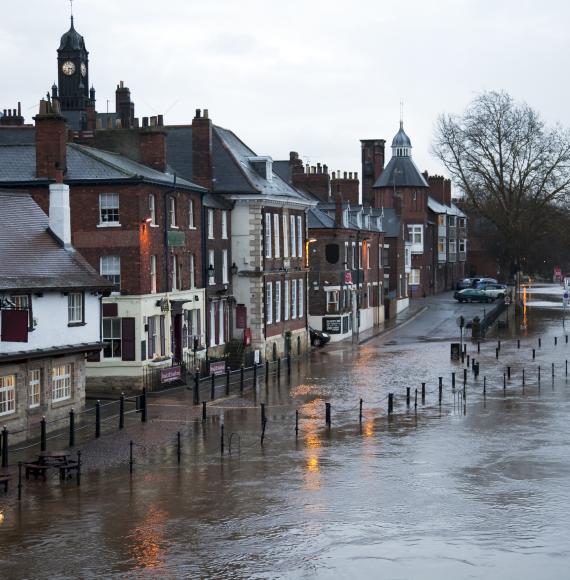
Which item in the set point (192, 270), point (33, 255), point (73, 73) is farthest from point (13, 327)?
point (73, 73)

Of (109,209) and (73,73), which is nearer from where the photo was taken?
(109,209)

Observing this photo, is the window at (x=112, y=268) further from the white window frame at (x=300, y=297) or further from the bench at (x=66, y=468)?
the white window frame at (x=300, y=297)

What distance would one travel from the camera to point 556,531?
24.3m

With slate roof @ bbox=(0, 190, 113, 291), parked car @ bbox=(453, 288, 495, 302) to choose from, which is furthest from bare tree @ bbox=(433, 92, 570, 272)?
slate roof @ bbox=(0, 190, 113, 291)

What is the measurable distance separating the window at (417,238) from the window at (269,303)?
53119 millimetres

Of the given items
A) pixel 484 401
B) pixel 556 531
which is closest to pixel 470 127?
pixel 484 401

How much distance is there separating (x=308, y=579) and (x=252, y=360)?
118ft

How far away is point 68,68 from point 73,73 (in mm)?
899

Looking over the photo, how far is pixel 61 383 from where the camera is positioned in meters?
37.4

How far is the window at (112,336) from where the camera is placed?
4634 centimetres

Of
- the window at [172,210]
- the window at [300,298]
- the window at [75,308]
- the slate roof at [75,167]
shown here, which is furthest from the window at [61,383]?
the window at [300,298]

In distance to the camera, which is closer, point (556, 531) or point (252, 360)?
point (556, 531)

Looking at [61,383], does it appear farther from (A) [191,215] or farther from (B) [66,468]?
(A) [191,215]

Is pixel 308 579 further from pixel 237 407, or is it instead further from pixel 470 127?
pixel 470 127
